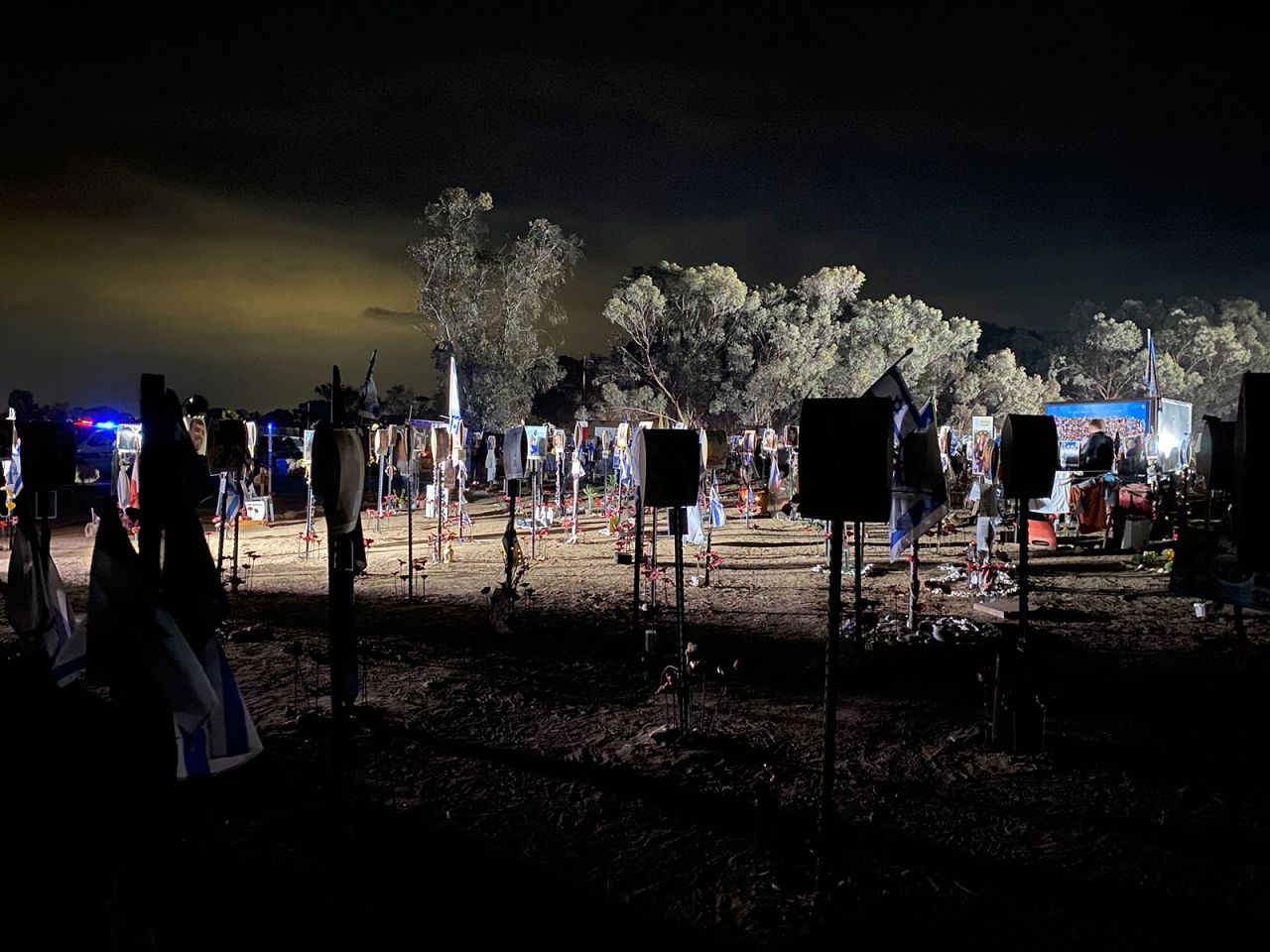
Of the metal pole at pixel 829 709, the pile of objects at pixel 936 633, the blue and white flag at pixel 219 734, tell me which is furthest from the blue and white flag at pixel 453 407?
the metal pole at pixel 829 709

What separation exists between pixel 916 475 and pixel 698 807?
140 inches

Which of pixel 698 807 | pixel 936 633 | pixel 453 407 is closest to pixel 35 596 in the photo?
pixel 698 807

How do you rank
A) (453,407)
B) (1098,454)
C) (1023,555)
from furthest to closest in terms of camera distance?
(453,407), (1098,454), (1023,555)

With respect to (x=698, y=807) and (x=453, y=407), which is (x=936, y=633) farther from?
(x=453, y=407)

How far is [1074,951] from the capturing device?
11.4ft

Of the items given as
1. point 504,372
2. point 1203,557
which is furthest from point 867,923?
point 504,372

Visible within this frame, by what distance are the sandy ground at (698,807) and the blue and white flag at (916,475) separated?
1.45m

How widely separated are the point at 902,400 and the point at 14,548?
7593 mm

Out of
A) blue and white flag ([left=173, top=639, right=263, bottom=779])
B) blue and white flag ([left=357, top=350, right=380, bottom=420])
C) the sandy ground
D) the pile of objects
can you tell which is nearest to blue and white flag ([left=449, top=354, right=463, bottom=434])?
the sandy ground

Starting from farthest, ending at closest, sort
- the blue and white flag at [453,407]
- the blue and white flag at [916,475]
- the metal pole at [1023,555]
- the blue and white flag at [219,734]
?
the blue and white flag at [453,407] < the metal pole at [1023,555] < the blue and white flag at [916,475] < the blue and white flag at [219,734]

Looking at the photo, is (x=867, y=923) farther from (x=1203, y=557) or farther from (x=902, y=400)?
(x=1203, y=557)

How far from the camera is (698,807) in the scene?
16.4 feet

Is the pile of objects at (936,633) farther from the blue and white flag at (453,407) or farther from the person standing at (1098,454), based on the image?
the blue and white flag at (453,407)

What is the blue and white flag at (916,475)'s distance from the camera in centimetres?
677
